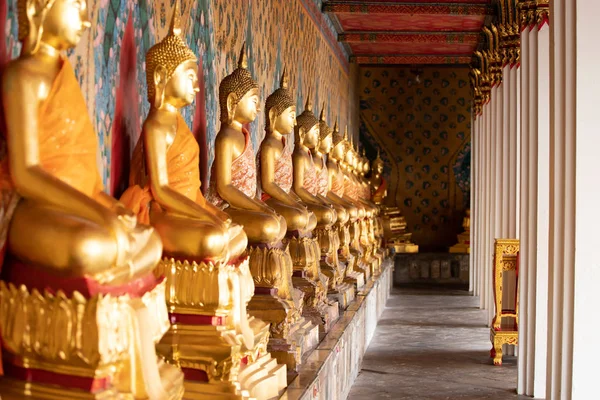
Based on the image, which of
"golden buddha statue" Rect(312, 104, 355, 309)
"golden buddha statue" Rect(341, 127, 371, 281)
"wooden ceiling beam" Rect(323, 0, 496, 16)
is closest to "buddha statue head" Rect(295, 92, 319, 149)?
"golden buddha statue" Rect(312, 104, 355, 309)

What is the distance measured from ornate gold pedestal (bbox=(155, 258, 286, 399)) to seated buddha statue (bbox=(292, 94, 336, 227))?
2.95 m

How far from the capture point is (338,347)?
18.9 ft

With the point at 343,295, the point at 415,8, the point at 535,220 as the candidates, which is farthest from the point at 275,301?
the point at 415,8

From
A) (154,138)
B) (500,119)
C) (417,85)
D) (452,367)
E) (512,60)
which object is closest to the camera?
(154,138)

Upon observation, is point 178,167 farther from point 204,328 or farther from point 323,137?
point 323,137

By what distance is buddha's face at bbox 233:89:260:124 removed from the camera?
4.18m

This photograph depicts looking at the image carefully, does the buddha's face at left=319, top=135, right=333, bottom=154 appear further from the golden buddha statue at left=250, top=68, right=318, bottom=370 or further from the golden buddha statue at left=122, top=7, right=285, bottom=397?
the golden buddha statue at left=122, top=7, right=285, bottom=397

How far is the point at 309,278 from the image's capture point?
5734 millimetres

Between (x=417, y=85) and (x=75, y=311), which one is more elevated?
(x=417, y=85)

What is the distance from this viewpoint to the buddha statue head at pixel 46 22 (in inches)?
91.2

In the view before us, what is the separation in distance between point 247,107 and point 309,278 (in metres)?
1.82

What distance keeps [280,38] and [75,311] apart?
6508mm

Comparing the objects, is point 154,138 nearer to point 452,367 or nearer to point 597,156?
point 597,156

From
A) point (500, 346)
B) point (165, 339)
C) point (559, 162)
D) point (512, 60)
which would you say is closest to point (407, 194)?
point (512, 60)
